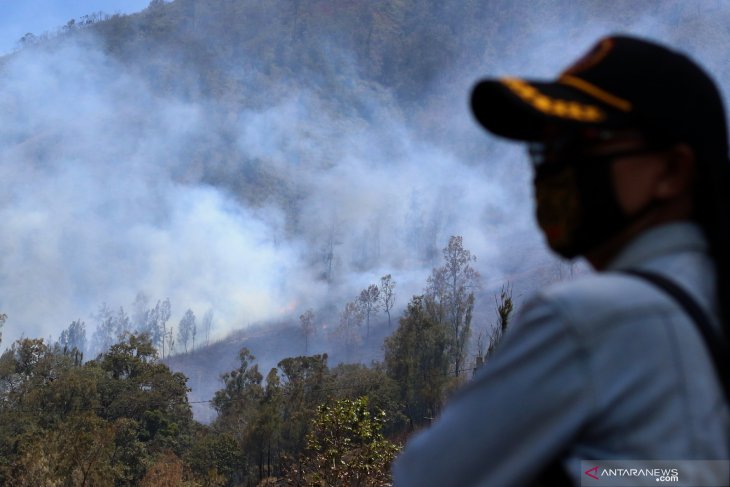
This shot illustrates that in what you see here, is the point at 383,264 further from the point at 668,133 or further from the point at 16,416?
the point at 668,133

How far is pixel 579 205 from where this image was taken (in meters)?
1.09

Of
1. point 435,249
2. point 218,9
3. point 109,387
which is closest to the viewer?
point 109,387

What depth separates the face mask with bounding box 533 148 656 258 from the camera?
1.07 meters

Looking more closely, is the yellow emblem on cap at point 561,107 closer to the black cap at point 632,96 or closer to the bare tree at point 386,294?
the black cap at point 632,96

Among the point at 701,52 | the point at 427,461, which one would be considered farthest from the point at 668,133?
the point at 701,52

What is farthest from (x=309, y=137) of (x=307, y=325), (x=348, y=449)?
(x=348, y=449)

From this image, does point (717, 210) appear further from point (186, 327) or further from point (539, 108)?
point (186, 327)

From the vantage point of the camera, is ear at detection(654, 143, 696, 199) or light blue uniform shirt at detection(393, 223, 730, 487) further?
ear at detection(654, 143, 696, 199)

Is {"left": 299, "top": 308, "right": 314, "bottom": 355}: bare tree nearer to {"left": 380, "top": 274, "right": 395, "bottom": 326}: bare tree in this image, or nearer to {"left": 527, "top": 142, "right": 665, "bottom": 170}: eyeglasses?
{"left": 380, "top": 274, "right": 395, "bottom": 326}: bare tree

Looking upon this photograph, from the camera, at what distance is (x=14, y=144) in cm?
13775

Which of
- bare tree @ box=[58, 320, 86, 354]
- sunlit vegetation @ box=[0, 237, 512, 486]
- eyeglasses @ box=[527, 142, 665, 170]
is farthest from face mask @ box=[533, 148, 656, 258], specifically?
bare tree @ box=[58, 320, 86, 354]

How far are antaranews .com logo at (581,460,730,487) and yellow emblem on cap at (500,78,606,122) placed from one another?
16.9 inches

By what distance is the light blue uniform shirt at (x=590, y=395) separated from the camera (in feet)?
3.02

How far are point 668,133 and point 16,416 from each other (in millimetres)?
38895
